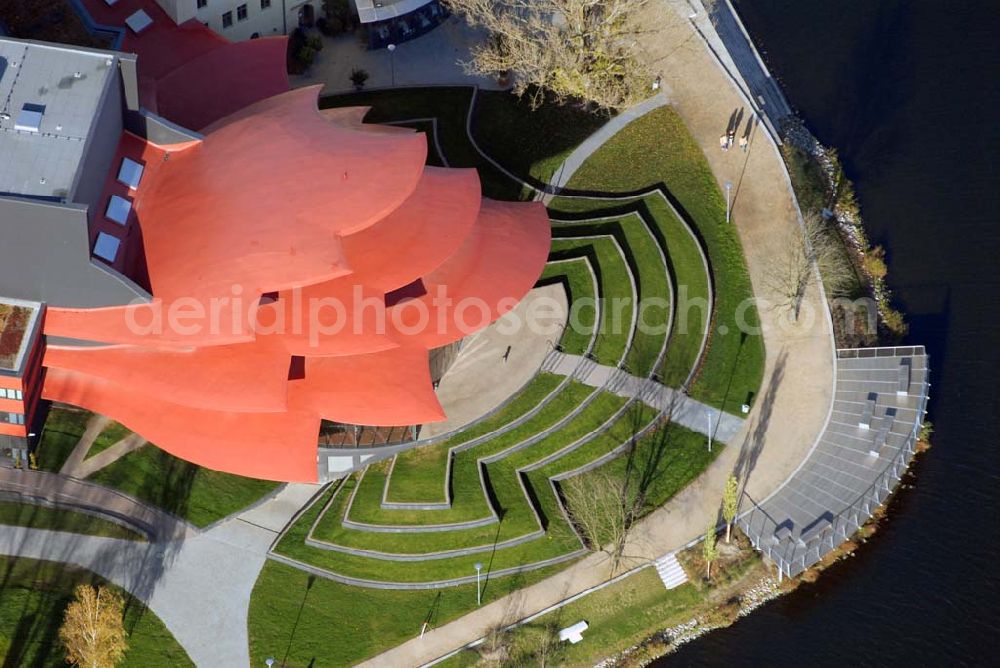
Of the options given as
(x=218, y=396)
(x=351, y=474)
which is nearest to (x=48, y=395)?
(x=218, y=396)

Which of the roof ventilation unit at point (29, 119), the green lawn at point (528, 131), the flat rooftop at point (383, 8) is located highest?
the flat rooftop at point (383, 8)

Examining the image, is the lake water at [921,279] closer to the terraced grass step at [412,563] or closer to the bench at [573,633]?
the bench at [573,633]

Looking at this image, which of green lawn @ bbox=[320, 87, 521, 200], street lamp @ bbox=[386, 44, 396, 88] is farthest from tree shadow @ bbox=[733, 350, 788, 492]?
street lamp @ bbox=[386, 44, 396, 88]

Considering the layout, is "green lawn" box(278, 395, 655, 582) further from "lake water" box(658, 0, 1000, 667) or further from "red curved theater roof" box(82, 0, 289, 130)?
"red curved theater roof" box(82, 0, 289, 130)

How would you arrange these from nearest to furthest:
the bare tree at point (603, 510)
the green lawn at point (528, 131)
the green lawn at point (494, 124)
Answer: the bare tree at point (603, 510) < the green lawn at point (494, 124) < the green lawn at point (528, 131)

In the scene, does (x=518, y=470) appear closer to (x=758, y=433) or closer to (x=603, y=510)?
(x=603, y=510)

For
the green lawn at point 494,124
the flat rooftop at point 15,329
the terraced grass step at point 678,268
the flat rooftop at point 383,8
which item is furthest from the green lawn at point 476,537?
the flat rooftop at point 383,8

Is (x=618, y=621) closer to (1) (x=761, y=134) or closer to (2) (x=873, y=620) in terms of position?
(2) (x=873, y=620)
